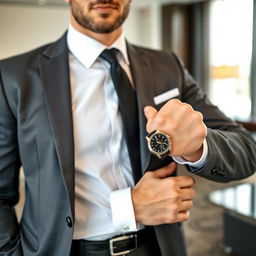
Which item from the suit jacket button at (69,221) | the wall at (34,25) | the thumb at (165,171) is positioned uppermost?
the wall at (34,25)

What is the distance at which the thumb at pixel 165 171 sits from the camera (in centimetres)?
100

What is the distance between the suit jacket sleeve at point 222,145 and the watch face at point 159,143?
154 millimetres

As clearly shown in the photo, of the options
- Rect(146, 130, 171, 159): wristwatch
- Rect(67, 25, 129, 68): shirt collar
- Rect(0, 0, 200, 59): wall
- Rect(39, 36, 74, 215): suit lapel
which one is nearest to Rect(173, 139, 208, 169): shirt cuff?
Rect(146, 130, 171, 159): wristwatch

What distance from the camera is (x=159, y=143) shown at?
0.77 m

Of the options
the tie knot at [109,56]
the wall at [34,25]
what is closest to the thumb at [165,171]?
the tie knot at [109,56]

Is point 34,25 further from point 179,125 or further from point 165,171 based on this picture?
point 179,125

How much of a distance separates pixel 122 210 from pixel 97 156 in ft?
0.57

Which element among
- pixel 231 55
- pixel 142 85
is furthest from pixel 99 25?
pixel 231 55

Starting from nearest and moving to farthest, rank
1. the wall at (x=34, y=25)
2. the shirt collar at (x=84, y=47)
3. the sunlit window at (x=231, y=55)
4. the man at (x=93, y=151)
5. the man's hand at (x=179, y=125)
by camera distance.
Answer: the man's hand at (x=179, y=125), the man at (x=93, y=151), the shirt collar at (x=84, y=47), the sunlit window at (x=231, y=55), the wall at (x=34, y=25)

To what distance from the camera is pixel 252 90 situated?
6.62 metres

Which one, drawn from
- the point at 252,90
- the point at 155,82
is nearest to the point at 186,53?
the point at 252,90

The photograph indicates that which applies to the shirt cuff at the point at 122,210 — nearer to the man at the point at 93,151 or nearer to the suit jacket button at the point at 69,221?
the man at the point at 93,151

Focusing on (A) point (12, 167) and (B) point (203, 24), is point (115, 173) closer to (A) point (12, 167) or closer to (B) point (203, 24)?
(A) point (12, 167)

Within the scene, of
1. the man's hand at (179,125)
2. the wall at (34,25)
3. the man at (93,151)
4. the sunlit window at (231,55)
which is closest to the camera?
the man's hand at (179,125)
